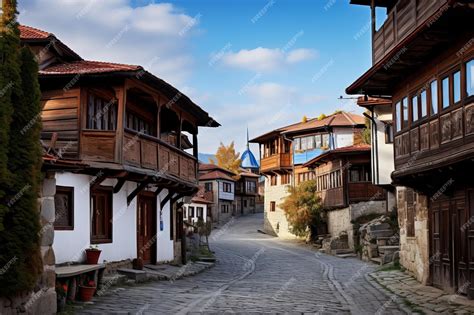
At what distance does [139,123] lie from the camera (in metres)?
22.4

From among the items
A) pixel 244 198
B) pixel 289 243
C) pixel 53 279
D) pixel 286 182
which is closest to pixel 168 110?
pixel 53 279

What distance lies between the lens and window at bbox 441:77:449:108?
14717 millimetres

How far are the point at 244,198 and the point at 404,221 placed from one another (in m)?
54.0

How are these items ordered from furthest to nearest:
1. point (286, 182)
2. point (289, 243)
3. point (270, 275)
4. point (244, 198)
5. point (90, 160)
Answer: point (244, 198)
point (286, 182)
point (289, 243)
point (270, 275)
point (90, 160)

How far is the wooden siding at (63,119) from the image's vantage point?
17.0m

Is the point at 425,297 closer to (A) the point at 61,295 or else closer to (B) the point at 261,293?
(B) the point at 261,293

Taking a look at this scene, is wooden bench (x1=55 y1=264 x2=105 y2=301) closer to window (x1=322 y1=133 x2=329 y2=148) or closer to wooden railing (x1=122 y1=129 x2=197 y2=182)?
wooden railing (x1=122 y1=129 x2=197 y2=182)

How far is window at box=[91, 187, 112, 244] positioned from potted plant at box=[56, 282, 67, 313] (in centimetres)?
504

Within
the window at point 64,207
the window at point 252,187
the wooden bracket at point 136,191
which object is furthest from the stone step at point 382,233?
the window at point 252,187

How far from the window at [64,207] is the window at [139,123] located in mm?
5100

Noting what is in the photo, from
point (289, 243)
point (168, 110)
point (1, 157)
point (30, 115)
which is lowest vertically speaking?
point (289, 243)

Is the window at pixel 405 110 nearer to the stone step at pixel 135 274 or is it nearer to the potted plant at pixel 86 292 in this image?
the stone step at pixel 135 274

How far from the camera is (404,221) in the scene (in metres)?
20.6

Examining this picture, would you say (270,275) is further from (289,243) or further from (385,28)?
(289,243)
